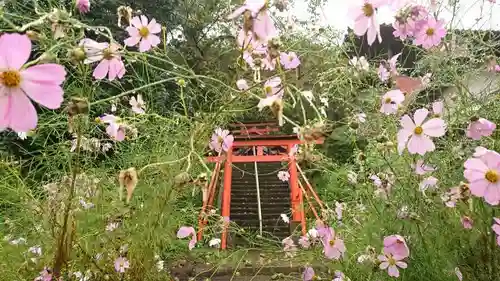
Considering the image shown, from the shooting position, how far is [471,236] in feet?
3.10

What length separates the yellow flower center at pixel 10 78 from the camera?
48 centimetres

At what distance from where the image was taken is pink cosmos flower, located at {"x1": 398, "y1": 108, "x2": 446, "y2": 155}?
923 millimetres

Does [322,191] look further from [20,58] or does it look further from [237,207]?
[20,58]

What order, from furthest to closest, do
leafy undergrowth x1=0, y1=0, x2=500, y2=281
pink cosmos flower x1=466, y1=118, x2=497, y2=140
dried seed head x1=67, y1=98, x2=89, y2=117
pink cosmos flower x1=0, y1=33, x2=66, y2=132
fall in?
pink cosmos flower x1=466, y1=118, x2=497, y2=140 < leafy undergrowth x1=0, y1=0, x2=500, y2=281 < dried seed head x1=67, y1=98, x2=89, y2=117 < pink cosmos flower x1=0, y1=33, x2=66, y2=132

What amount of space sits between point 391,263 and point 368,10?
0.50 metres

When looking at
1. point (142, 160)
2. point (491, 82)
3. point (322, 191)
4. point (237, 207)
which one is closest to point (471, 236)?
point (491, 82)

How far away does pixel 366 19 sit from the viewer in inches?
28.8

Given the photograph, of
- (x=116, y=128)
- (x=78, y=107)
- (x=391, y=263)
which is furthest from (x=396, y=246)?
(x=78, y=107)

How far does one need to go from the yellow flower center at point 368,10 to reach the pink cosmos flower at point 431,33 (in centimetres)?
22

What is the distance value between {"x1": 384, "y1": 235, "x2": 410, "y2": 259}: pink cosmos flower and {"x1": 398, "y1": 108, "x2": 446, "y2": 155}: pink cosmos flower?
0.53 feet

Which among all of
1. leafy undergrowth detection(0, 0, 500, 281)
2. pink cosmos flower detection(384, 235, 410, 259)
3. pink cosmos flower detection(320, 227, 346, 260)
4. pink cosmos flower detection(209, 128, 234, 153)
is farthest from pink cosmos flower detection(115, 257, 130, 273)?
pink cosmos flower detection(384, 235, 410, 259)

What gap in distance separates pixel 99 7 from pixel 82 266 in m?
3.31

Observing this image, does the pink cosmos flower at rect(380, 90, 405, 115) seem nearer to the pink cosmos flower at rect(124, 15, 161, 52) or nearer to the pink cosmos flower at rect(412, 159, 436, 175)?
the pink cosmos flower at rect(412, 159, 436, 175)

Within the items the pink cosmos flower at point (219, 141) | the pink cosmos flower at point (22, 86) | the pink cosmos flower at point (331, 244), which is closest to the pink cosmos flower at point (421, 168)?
the pink cosmos flower at point (331, 244)
